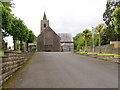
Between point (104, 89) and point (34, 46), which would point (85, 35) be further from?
point (104, 89)

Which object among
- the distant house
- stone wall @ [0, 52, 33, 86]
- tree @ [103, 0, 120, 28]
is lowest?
stone wall @ [0, 52, 33, 86]

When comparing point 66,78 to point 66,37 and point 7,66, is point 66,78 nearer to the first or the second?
point 7,66

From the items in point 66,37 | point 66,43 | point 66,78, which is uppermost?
point 66,37

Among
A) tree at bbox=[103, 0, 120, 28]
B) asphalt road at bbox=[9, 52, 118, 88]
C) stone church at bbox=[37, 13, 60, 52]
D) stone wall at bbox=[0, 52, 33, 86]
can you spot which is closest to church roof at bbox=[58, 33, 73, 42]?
stone church at bbox=[37, 13, 60, 52]

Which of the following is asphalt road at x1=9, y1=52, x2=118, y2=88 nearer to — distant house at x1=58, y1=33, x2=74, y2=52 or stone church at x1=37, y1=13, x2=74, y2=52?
stone church at x1=37, y1=13, x2=74, y2=52

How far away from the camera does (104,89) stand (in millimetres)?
5941

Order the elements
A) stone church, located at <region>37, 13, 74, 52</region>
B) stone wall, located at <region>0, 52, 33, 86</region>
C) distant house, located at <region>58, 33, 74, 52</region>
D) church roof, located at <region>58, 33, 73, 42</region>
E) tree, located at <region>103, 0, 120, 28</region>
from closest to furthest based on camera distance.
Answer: stone wall, located at <region>0, 52, 33, 86</region>, tree, located at <region>103, 0, 120, 28</region>, stone church, located at <region>37, 13, 74, 52</region>, distant house, located at <region>58, 33, 74, 52</region>, church roof, located at <region>58, 33, 73, 42</region>

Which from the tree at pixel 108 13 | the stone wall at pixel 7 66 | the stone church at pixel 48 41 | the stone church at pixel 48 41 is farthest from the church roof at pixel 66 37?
the stone wall at pixel 7 66

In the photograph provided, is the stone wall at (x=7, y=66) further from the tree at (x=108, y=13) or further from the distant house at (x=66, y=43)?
the distant house at (x=66, y=43)

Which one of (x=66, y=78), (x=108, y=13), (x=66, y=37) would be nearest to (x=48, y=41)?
(x=66, y=37)

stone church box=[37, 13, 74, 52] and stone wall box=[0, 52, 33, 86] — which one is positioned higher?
stone church box=[37, 13, 74, 52]

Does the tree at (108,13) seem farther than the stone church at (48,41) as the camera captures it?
No

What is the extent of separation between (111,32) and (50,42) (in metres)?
37.5

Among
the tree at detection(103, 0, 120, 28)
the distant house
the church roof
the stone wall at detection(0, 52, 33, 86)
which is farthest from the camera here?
the church roof
